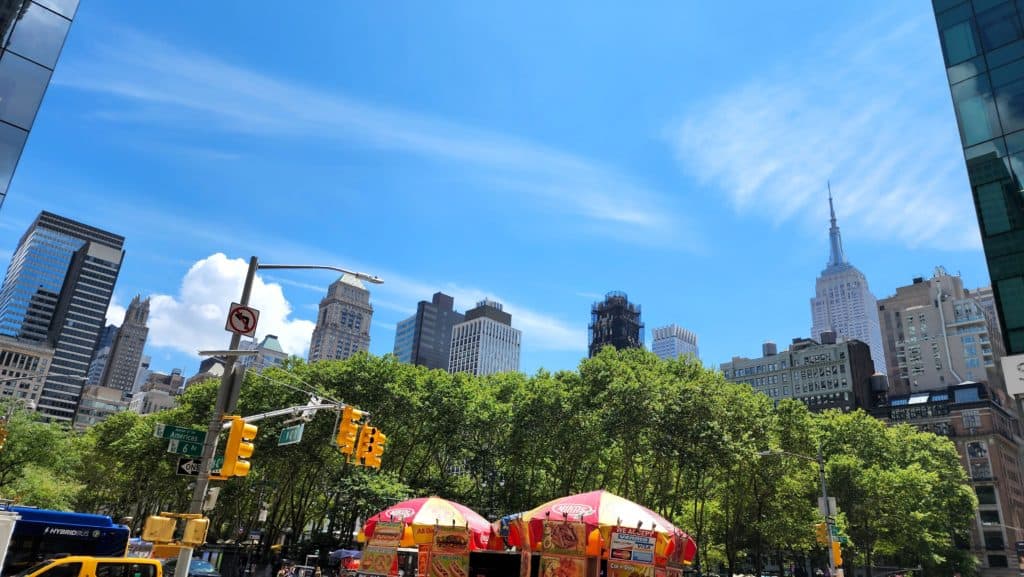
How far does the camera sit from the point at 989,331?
12800 centimetres

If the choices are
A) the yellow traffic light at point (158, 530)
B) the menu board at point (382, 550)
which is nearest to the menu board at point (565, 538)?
the menu board at point (382, 550)

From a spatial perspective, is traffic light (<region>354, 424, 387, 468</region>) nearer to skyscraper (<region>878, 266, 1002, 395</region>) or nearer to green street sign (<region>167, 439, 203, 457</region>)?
green street sign (<region>167, 439, 203, 457</region>)

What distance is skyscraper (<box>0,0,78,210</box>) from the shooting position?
2055cm

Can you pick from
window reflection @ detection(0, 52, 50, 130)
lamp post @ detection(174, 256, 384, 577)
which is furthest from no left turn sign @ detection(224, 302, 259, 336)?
window reflection @ detection(0, 52, 50, 130)

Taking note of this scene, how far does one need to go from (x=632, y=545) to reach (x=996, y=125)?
22.1m

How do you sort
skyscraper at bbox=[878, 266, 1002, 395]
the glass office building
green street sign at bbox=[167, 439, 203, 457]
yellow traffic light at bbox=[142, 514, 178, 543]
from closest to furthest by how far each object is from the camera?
yellow traffic light at bbox=[142, 514, 178, 543]
green street sign at bbox=[167, 439, 203, 457]
the glass office building
skyscraper at bbox=[878, 266, 1002, 395]

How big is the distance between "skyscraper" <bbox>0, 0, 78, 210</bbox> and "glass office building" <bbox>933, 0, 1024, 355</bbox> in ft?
112

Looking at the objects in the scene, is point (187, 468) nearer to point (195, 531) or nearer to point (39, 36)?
point (195, 531)

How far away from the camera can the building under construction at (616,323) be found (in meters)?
185

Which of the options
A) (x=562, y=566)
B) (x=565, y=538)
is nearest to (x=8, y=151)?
(x=565, y=538)

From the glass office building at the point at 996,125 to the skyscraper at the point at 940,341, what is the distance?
388ft

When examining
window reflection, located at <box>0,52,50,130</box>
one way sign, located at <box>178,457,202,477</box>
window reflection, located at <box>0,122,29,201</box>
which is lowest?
one way sign, located at <box>178,457,202,477</box>

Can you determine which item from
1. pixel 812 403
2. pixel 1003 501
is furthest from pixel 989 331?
pixel 1003 501

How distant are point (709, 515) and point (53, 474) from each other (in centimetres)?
5065
